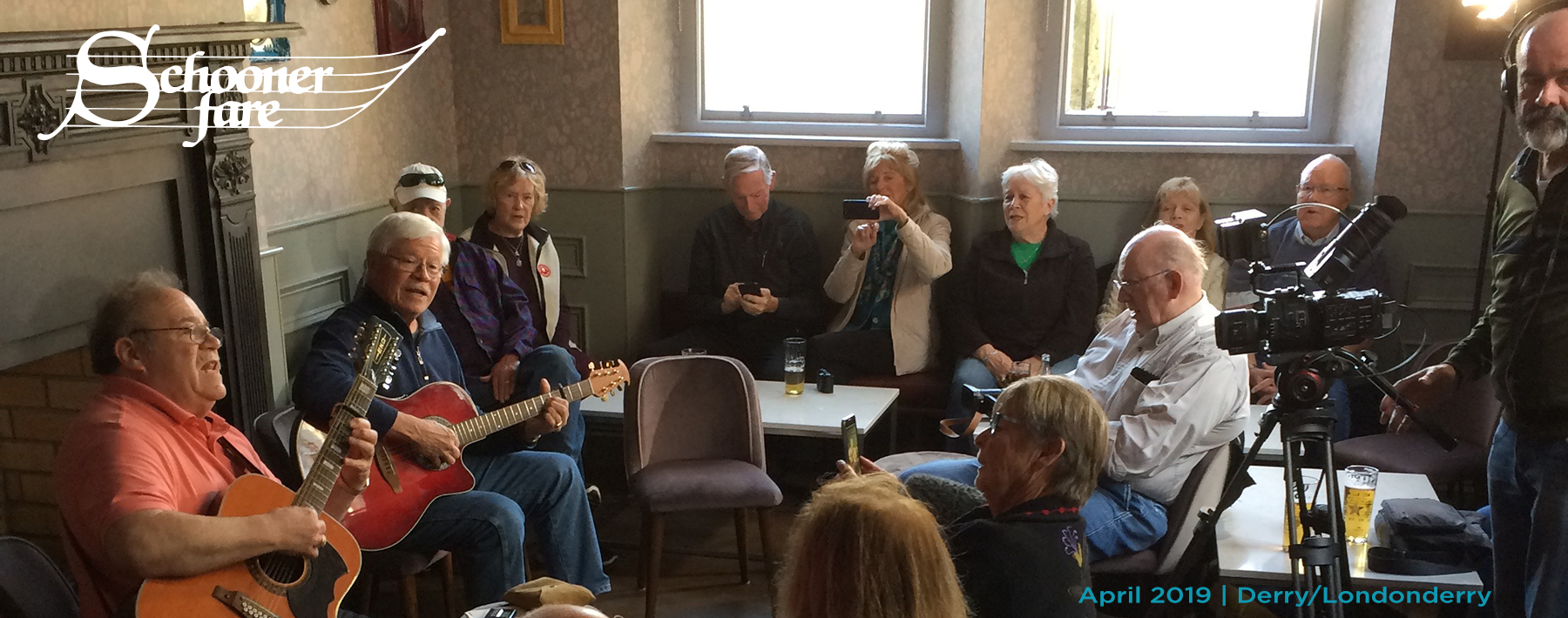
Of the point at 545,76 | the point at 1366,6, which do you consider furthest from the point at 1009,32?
the point at 545,76

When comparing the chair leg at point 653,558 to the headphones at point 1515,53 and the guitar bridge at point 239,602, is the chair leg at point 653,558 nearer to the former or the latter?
the guitar bridge at point 239,602

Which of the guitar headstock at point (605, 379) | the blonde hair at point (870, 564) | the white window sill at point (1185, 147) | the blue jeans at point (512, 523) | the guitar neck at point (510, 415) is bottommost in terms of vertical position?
the blue jeans at point (512, 523)

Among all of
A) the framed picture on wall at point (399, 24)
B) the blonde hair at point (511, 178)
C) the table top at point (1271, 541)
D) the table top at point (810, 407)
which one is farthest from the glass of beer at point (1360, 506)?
the framed picture on wall at point (399, 24)

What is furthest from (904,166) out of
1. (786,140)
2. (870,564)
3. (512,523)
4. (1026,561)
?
(870,564)

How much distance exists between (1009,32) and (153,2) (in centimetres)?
291

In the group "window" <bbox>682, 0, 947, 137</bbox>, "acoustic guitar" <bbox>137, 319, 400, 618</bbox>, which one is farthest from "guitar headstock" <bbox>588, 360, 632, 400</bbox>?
"window" <bbox>682, 0, 947, 137</bbox>

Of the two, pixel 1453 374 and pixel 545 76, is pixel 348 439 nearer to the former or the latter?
pixel 1453 374

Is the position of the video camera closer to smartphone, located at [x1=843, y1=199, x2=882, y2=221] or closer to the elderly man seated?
the elderly man seated

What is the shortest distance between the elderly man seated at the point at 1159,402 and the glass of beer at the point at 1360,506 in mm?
264

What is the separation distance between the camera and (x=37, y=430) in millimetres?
3129

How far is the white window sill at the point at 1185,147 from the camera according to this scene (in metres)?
4.35

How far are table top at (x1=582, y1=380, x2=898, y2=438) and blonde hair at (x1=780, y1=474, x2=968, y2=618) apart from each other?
1747mm

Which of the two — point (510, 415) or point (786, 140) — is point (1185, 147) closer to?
point (786, 140)

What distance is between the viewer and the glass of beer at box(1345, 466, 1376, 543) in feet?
8.20
